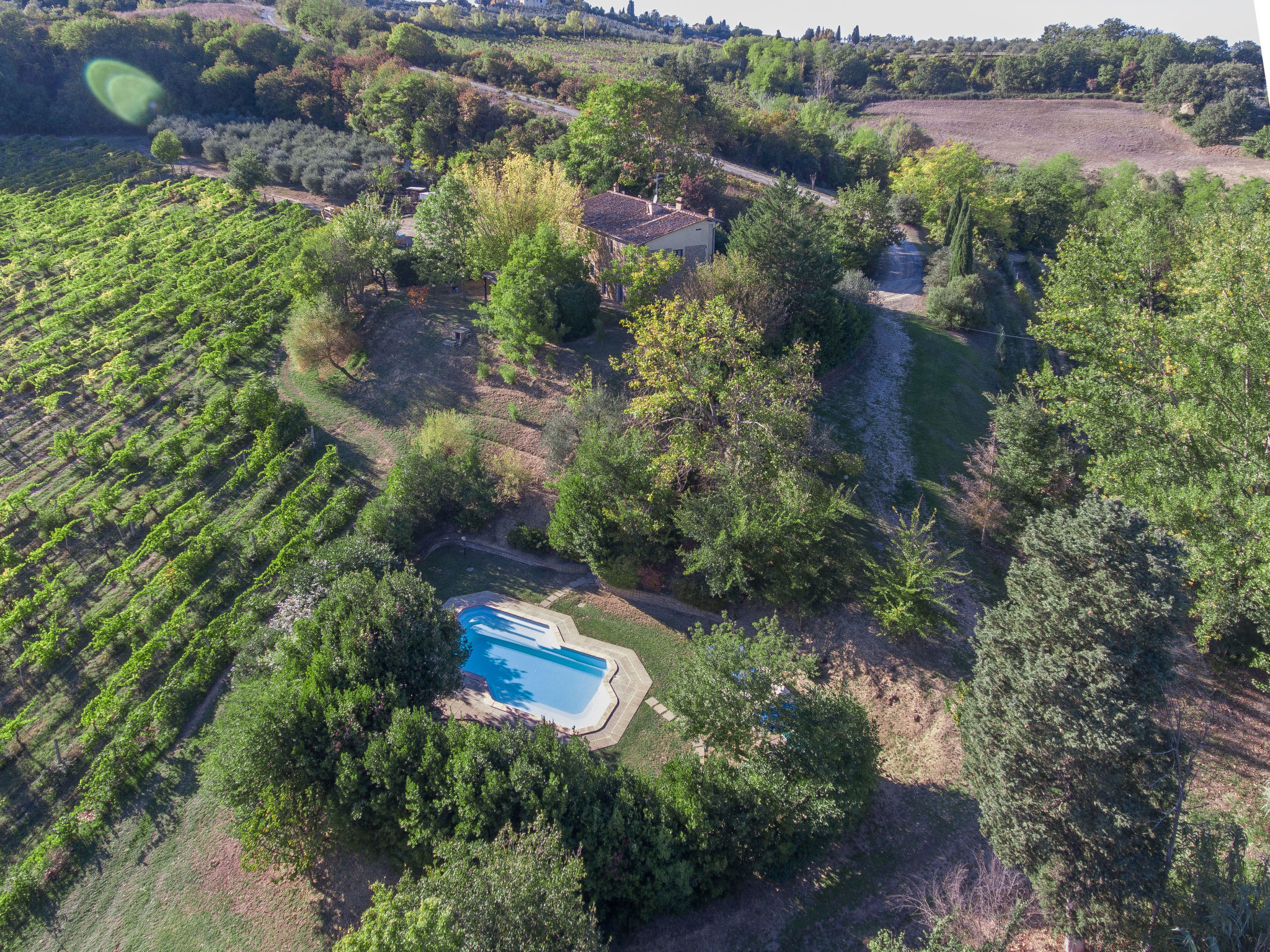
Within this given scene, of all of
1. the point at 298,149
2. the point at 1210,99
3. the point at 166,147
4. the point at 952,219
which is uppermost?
the point at 1210,99

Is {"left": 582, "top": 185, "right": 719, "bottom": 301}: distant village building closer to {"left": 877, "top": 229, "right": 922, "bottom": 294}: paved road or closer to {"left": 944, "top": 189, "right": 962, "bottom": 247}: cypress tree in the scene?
{"left": 877, "top": 229, "right": 922, "bottom": 294}: paved road

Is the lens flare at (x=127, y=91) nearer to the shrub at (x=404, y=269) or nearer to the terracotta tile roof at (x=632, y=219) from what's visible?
the shrub at (x=404, y=269)

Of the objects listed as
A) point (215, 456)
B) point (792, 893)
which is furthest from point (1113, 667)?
point (215, 456)

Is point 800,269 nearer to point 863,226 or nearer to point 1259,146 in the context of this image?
point 863,226

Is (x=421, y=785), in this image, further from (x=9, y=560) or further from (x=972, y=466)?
(x=972, y=466)

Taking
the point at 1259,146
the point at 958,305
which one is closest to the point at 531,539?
the point at 958,305

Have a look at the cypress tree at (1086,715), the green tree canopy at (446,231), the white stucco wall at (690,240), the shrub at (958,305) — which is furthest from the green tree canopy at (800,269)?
the cypress tree at (1086,715)
